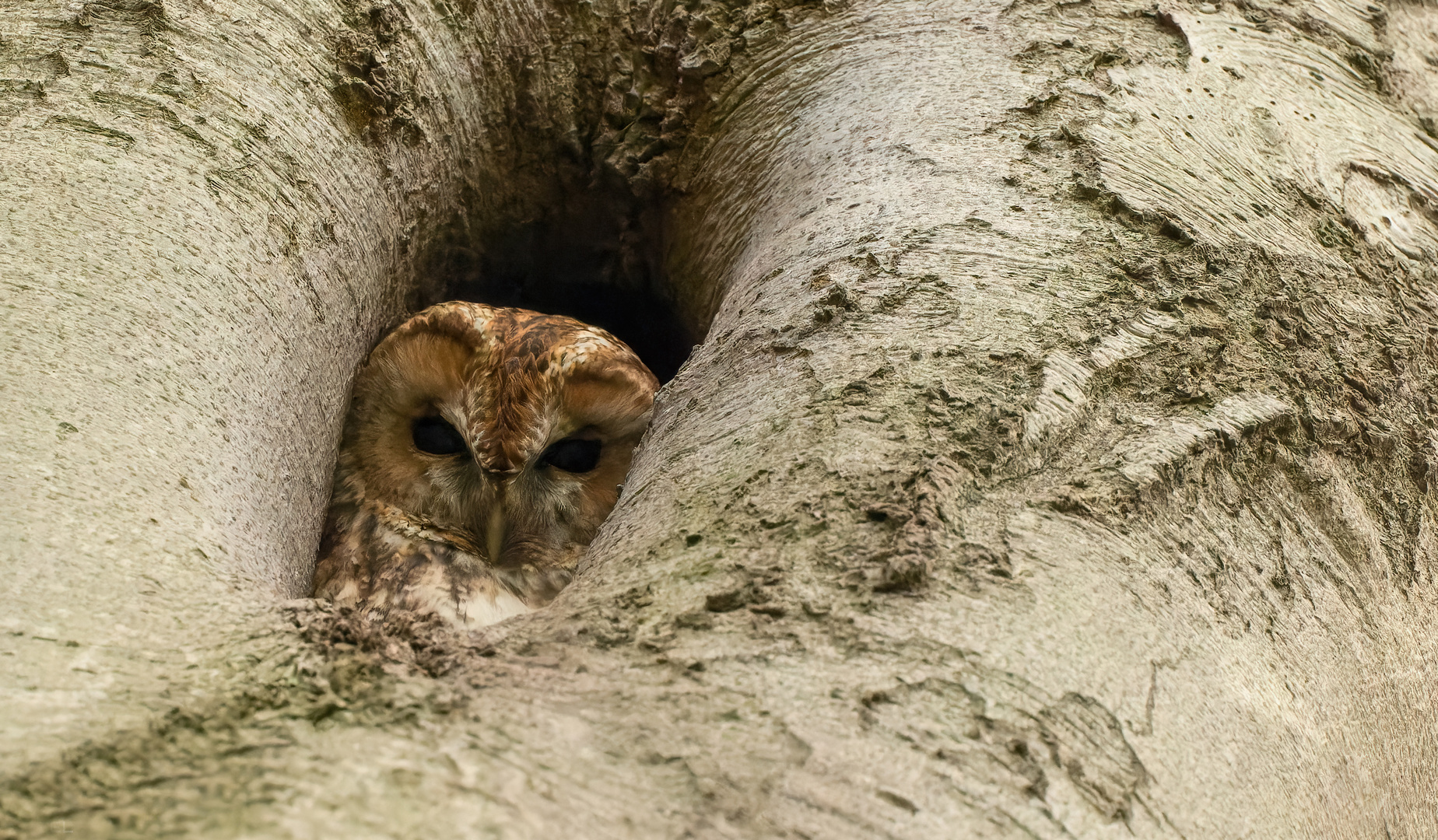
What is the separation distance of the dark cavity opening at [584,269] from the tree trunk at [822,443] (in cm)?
26

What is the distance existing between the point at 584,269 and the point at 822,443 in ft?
4.67

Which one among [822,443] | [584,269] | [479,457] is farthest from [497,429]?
[822,443]

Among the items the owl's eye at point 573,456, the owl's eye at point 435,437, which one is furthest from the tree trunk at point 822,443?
the owl's eye at point 573,456

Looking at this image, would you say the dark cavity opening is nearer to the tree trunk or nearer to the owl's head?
the owl's head

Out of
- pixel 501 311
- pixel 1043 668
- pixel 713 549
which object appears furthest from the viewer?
pixel 501 311

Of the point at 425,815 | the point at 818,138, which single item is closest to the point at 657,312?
the point at 818,138

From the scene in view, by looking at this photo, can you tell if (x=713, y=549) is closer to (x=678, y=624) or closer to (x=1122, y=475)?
(x=678, y=624)

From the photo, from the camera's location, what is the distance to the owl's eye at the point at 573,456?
2145mm

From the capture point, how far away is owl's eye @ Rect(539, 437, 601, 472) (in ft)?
7.04

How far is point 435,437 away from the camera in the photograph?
Result: 2174 mm

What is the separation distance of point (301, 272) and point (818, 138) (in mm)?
842

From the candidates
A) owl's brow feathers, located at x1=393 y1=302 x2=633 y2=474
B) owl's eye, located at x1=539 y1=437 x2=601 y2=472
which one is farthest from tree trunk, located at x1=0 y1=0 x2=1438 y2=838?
owl's eye, located at x1=539 y1=437 x2=601 y2=472

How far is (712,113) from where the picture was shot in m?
1.94

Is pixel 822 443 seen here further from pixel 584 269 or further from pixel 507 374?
pixel 584 269
